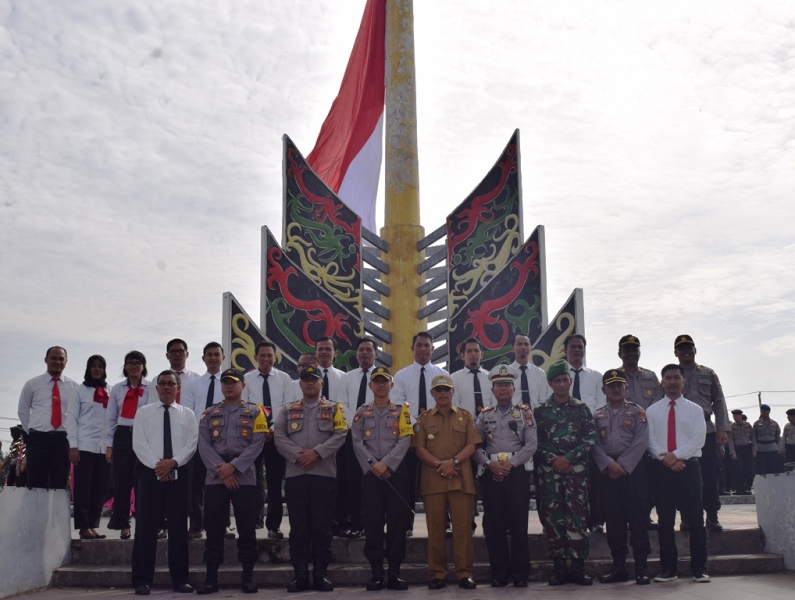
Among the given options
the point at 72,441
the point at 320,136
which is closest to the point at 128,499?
the point at 72,441

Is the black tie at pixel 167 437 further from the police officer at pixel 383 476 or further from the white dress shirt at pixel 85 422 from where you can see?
the police officer at pixel 383 476

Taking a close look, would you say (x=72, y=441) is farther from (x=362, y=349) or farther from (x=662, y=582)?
(x=662, y=582)

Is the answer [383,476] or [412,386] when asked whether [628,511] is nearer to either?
[383,476]

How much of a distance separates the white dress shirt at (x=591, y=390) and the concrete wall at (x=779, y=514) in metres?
1.45

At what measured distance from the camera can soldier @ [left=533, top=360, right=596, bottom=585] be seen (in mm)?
5789

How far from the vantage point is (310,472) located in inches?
228

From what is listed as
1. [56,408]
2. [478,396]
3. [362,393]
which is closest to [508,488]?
[478,396]

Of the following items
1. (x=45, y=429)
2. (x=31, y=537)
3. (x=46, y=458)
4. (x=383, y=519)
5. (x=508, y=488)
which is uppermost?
(x=45, y=429)

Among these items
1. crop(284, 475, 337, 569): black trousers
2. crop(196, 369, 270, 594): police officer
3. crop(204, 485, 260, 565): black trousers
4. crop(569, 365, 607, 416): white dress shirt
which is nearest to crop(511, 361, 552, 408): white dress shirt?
crop(569, 365, 607, 416): white dress shirt

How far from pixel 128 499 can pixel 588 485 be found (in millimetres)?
3601

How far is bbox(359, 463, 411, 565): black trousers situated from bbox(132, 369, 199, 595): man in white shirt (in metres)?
1.27

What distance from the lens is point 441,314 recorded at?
1017 cm

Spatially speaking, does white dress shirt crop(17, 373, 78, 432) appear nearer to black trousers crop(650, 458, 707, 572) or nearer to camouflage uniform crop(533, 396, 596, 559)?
camouflage uniform crop(533, 396, 596, 559)

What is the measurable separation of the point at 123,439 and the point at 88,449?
452 mm
